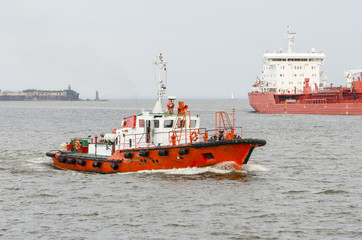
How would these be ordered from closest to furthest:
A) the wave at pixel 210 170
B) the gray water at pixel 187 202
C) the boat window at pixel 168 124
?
the gray water at pixel 187 202 < the wave at pixel 210 170 < the boat window at pixel 168 124

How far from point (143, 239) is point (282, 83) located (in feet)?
256

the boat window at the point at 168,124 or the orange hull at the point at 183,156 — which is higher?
the boat window at the point at 168,124

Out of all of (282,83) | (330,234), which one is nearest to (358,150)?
(330,234)

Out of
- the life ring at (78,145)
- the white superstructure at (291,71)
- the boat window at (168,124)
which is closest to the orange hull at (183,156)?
the boat window at (168,124)

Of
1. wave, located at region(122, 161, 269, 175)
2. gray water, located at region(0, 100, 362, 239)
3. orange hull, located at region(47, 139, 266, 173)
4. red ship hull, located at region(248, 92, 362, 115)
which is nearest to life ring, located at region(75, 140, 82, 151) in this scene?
gray water, located at region(0, 100, 362, 239)

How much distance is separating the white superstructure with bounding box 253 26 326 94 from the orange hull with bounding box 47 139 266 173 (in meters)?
68.2

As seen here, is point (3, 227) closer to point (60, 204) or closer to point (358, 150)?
point (60, 204)

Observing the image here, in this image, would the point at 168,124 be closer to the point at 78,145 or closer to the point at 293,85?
the point at 78,145

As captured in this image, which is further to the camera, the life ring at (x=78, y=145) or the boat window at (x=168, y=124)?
the life ring at (x=78, y=145)

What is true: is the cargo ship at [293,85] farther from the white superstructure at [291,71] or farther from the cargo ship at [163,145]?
the cargo ship at [163,145]

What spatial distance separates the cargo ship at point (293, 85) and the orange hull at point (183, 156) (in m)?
61.8

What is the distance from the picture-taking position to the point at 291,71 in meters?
91.2

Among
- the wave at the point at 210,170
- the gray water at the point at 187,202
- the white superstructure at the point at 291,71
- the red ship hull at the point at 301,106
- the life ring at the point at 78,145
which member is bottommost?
the gray water at the point at 187,202

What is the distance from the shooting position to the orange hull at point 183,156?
22891mm
